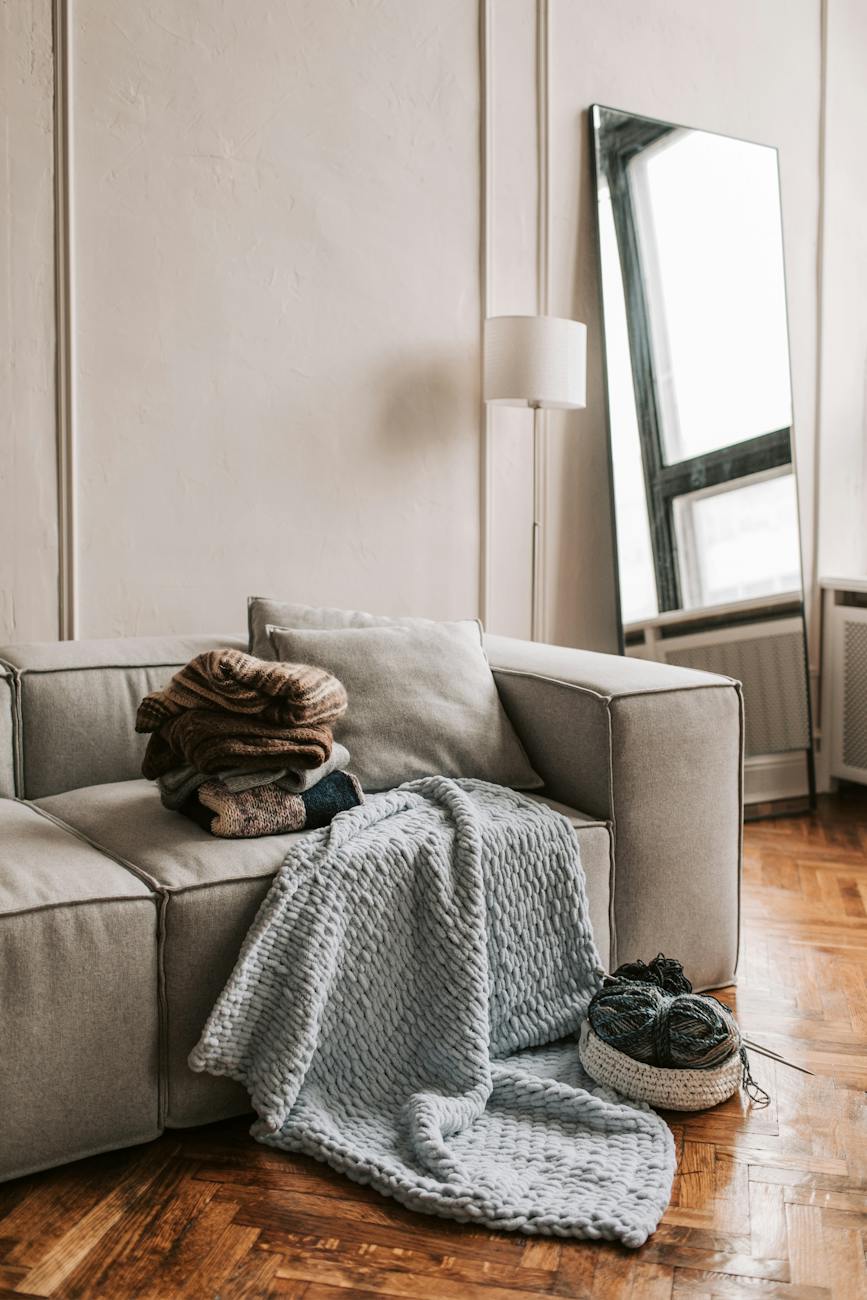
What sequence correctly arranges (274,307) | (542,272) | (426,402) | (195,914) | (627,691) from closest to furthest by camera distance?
1. (195,914)
2. (627,691)
3. (274,307)
4. (426,402)
5. (542,272)

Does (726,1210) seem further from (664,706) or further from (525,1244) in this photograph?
(664,706)

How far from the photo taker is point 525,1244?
59.4 inches

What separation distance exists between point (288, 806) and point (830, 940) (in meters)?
1.30

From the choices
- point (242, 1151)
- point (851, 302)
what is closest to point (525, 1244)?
point (242, 1151)

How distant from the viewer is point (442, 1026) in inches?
72.0

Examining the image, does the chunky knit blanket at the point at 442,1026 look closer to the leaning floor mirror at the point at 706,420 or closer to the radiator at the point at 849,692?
the leaning floor mirror at the point at 706,420

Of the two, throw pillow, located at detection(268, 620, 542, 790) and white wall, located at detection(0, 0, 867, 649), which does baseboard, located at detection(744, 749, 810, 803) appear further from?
throw pillow, located at detection(268, 620, 542, 790)

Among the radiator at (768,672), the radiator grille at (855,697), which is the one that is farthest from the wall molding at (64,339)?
the radiator grille at (855,697)

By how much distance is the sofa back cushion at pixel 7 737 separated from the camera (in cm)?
218

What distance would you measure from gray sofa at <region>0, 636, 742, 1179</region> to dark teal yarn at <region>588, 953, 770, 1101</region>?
26cm

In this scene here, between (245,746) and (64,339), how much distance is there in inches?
47.2

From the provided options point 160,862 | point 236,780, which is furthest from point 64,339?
point 160,862

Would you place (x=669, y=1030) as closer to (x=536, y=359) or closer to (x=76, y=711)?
(x=76, y=711)

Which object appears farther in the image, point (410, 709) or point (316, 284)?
point (316, 284)
